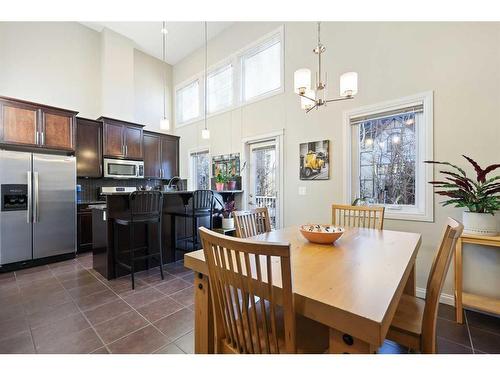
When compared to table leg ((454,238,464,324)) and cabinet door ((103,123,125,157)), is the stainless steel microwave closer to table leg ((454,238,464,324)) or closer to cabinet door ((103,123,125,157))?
cabinet door ((103,123,125,157))

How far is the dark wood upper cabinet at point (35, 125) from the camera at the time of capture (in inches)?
132

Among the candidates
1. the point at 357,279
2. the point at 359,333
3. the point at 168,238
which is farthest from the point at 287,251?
the point at 168,238

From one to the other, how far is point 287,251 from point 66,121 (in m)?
4.67

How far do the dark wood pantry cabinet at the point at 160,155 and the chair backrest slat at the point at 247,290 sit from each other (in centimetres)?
506

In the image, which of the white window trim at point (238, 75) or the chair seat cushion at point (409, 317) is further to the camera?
the white window trim at point (238, 75)

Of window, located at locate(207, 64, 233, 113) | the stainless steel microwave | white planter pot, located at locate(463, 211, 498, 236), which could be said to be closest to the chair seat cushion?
white planter pot, located at locate(463, 211, 498, 236)

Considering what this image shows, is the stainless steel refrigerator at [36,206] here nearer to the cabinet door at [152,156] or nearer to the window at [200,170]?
the cabinet door at [152,156]

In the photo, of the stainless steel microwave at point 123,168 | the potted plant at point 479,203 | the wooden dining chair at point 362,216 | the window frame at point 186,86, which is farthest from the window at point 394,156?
the stainless steel microwave at point 123,168

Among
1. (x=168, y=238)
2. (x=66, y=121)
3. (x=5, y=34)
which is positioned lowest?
(x=168, y=238)

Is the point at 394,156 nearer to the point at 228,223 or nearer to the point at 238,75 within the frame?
the point at 228,223

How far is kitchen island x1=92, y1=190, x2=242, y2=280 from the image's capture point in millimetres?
3055

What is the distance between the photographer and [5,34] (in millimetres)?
3898

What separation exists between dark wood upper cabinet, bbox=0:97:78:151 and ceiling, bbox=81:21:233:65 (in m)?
2.31
